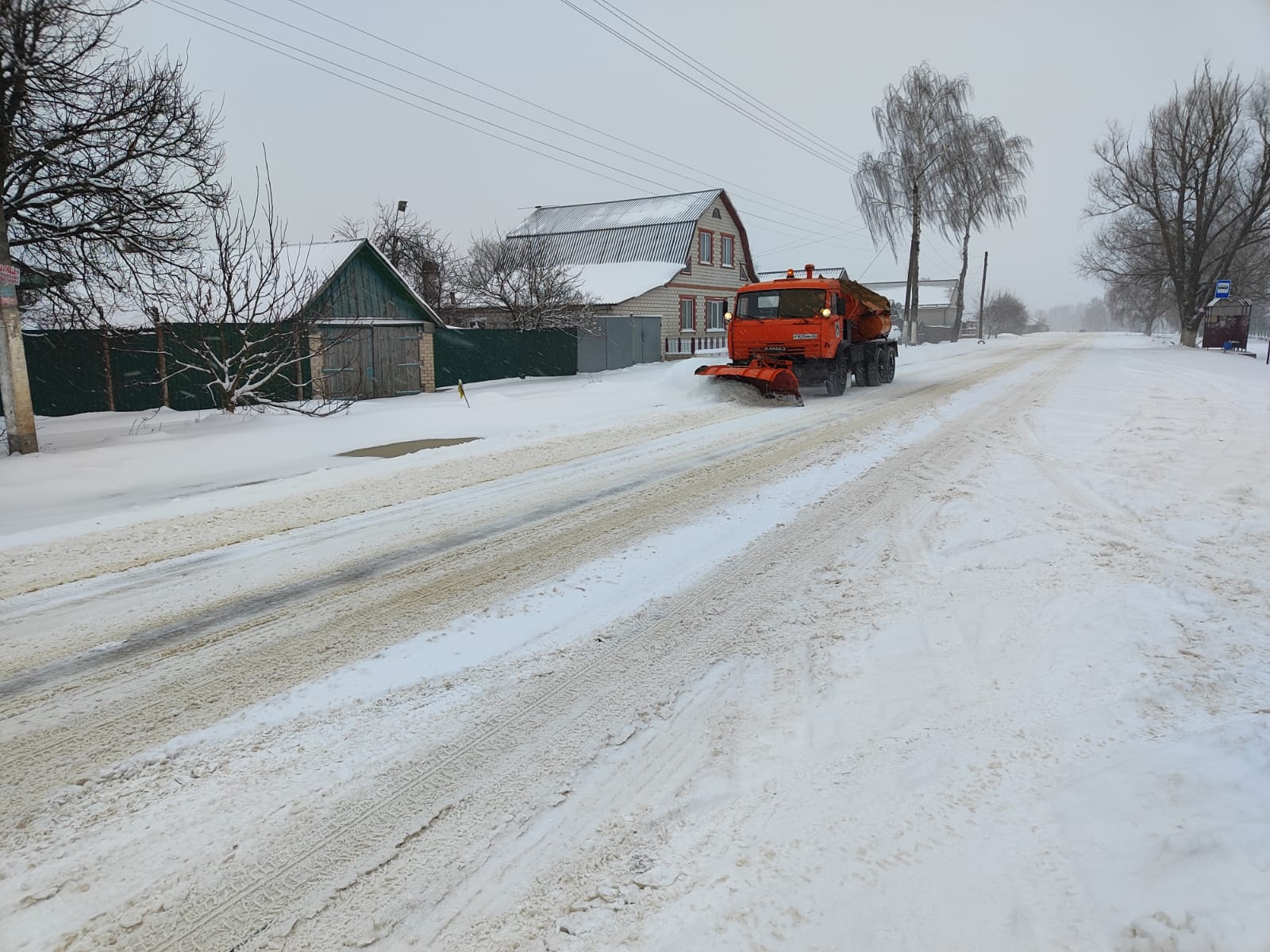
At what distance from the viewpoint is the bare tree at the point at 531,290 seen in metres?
26.5

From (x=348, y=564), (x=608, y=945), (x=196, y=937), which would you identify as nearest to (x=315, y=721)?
(x=196, y=937)

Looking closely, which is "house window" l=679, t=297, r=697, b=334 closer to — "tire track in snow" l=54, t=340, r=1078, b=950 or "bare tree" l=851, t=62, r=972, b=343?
"bare tree" l=851, t=62, r=972, b=343

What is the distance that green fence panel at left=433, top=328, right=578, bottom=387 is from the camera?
74.9 ft

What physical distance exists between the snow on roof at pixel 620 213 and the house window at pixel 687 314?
3.90m

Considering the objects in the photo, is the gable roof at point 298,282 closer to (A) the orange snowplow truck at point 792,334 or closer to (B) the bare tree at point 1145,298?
(A) the orange snowplow truck at point 792,334

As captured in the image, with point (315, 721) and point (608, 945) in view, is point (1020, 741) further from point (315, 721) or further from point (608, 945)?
point (315, 721)

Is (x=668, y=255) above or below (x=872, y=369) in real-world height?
above

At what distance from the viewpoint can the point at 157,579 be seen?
Answer: 17.5ft

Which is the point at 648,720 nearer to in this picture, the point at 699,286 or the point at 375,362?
the point at 375,362

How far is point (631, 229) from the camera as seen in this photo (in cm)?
3828

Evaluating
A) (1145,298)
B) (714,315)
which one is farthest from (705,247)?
(1145,298)

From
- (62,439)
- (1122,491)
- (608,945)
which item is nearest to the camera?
(608,945)

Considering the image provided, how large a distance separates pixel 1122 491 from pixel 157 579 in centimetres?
813

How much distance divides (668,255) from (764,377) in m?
23.2
